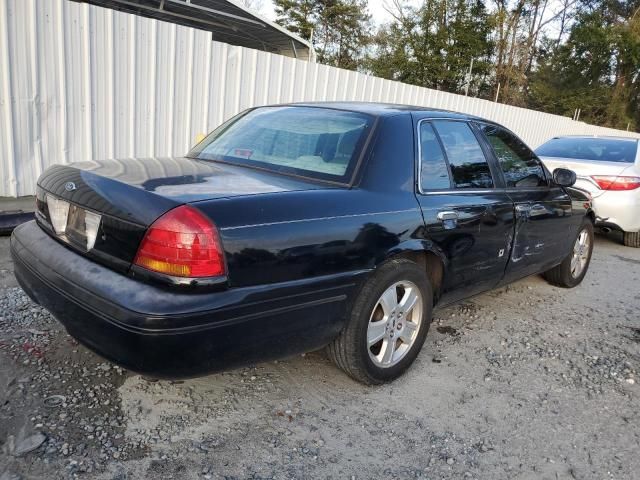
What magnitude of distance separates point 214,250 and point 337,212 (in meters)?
0.65

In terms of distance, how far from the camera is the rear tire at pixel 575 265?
4.91 metres

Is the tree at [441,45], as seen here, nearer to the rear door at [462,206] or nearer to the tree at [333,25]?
the tree at [333,25]

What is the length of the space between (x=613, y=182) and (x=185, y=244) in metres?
6.17

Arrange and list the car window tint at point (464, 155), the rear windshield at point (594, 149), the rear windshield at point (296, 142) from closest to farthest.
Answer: the rear windshield at point (296, 142) < the car window tint at point (464, 155) < the rear windshield at point (594, 149)

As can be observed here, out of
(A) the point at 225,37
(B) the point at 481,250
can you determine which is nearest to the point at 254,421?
(B) the point at 481,250

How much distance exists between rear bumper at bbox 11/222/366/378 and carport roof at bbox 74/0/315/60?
10.1m

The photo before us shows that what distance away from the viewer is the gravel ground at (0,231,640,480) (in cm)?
221

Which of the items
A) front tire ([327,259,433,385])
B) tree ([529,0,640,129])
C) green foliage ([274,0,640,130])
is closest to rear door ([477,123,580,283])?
front tire ([327,259,433,385])

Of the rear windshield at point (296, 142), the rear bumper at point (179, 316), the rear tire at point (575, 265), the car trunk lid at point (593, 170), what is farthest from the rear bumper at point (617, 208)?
the rear bumper at point (179, 316)

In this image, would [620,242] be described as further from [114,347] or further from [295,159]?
[114,347]

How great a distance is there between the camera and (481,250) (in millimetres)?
3383

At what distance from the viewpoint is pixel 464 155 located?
340cm

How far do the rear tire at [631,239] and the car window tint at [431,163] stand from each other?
5242 millimetres

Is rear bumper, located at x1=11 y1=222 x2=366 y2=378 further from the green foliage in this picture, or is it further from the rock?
the green foliage
